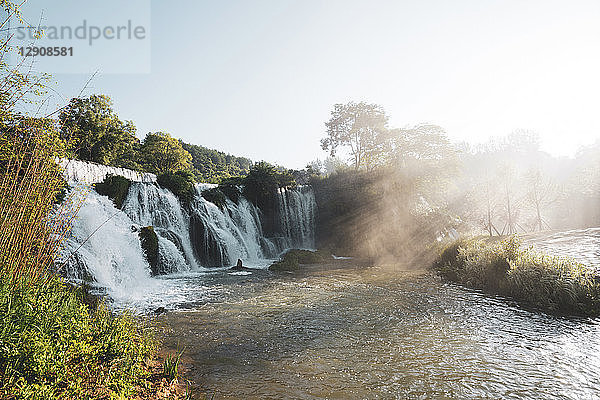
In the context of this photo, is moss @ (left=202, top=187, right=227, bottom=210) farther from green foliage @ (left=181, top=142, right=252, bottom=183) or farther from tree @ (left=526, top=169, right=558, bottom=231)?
green foliage @ (left=181, top=142, right=252, bottom=183)

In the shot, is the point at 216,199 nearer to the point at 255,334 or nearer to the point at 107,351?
the point at 255,334

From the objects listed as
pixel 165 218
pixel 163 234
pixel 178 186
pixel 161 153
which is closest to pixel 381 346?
pixel 163 234

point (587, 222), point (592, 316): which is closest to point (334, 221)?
point (592, 316)

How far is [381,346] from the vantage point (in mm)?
6230

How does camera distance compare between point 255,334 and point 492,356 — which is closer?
point 492,356

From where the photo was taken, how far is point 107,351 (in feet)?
13.6

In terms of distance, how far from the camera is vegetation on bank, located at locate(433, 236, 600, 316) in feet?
27.0

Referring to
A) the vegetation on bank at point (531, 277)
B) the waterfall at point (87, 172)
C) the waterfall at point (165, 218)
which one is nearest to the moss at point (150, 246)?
the waterfall at point (165, 218)

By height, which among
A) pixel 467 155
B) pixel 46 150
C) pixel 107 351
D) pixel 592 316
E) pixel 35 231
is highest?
pixel 467 155

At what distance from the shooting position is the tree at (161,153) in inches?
1635

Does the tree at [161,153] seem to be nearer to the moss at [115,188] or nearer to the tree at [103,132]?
the tree at [103,132]

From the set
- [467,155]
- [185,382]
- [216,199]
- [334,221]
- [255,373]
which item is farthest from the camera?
[467,155]

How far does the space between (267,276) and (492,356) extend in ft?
34.8

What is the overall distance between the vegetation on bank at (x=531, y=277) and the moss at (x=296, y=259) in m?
8.03
